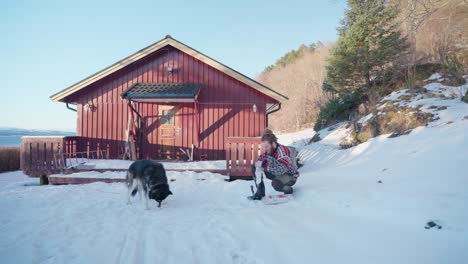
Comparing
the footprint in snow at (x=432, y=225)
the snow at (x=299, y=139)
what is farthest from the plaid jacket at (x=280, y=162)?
the snow at (x=299, y=139)

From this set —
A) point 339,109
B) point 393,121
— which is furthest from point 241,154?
point 339,109

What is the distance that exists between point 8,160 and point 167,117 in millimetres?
21266

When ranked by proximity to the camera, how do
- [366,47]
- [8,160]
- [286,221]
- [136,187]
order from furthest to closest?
[8,160]
[366,47]
[136,187]
[286,221]

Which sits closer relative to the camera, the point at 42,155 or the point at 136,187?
the point at 136,187

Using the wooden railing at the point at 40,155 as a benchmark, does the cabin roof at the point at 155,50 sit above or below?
above

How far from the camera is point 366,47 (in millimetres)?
13180

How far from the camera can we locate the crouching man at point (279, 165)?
4.57 m

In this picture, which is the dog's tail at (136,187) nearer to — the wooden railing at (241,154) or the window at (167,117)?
the wooden railing at (241,154)

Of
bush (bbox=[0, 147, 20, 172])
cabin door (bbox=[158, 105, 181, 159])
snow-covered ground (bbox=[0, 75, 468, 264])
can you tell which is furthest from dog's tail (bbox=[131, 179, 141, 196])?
bush (bbox=[0, 147, 20, 172])

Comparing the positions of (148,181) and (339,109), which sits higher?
(339,109)

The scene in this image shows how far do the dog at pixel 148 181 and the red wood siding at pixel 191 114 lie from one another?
5.59 meters

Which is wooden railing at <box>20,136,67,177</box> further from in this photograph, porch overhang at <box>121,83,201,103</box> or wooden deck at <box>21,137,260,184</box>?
porch overhang at <box>121,83,201,103</box>

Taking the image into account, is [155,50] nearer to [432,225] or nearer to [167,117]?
[167,117]

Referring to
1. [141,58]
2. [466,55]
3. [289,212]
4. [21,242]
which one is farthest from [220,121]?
[466,55]
